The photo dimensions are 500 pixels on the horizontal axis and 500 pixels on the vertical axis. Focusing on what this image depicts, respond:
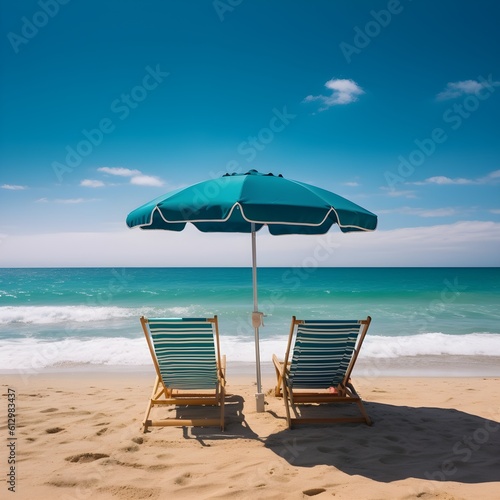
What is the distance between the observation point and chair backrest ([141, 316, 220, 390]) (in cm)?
382

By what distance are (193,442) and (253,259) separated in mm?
1902

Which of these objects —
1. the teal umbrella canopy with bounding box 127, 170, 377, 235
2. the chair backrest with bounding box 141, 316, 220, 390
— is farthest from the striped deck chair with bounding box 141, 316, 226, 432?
the teal umbrella canopy with bounding box 127, 170, 377, 235

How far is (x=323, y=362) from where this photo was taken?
411 cm

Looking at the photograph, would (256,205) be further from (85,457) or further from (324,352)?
(85,457)

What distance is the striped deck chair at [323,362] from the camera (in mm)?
3924

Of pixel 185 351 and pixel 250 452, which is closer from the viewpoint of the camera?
pixel 250 452

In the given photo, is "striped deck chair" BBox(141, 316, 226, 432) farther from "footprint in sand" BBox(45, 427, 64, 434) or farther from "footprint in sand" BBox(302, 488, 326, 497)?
"footprint in sand" BBox(302, 488, 326, 497)

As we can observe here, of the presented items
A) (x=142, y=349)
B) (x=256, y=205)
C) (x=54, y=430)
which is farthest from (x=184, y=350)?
(x=142, y=349)

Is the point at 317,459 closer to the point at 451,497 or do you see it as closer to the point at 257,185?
the point at 451,497

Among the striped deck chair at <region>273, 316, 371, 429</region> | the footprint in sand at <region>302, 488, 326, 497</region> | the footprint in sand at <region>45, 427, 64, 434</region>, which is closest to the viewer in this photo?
the footprint in sand at <region>302, 488, 326, 497</region>

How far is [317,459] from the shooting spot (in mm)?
3152

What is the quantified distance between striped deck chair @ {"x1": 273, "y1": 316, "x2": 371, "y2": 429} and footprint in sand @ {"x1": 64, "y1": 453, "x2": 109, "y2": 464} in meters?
1.67

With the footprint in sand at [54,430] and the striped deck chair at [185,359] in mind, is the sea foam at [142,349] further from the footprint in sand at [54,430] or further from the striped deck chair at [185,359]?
the footprint in sand at [54,430]

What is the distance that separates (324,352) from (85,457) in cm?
230
